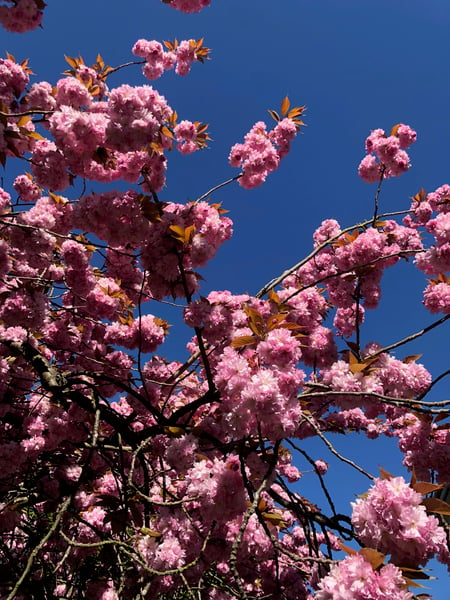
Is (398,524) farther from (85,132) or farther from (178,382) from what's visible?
(85,132)

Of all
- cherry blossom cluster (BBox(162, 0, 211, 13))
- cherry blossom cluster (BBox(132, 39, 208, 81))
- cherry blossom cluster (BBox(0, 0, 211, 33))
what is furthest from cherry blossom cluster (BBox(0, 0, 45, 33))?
cherry blossom cluster (BBox(132, 39, 208, 81))

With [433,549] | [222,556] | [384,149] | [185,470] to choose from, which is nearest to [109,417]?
[185,470]

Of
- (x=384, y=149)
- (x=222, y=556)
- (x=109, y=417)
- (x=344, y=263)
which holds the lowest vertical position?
(x=222, y=556)

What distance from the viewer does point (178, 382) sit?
3285 millimetres

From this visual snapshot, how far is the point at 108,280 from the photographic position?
4.27 meters

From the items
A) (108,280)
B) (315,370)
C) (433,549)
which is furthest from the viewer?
(108,280)

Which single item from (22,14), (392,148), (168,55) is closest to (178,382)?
(22,14)

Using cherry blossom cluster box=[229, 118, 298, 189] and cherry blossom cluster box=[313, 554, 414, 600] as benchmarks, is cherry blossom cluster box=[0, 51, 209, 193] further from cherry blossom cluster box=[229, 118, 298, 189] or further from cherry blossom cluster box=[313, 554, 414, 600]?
cherry blossom cluster box=[313, 554, 414, 600]

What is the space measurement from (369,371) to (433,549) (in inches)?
46.4

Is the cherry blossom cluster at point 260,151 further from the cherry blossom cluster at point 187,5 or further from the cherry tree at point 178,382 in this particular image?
the cherry blossom cluster at point 187,5

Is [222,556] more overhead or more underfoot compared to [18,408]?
more underfoot

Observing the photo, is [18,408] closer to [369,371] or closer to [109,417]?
[109,417]

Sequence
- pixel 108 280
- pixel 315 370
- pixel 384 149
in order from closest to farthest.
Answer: pixel 315 370 → pixel 108 280 → pixel 384 149

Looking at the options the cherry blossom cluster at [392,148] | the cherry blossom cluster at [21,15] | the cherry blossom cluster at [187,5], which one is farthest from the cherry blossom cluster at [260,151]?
the cherry blossom cluster at [21,15]
